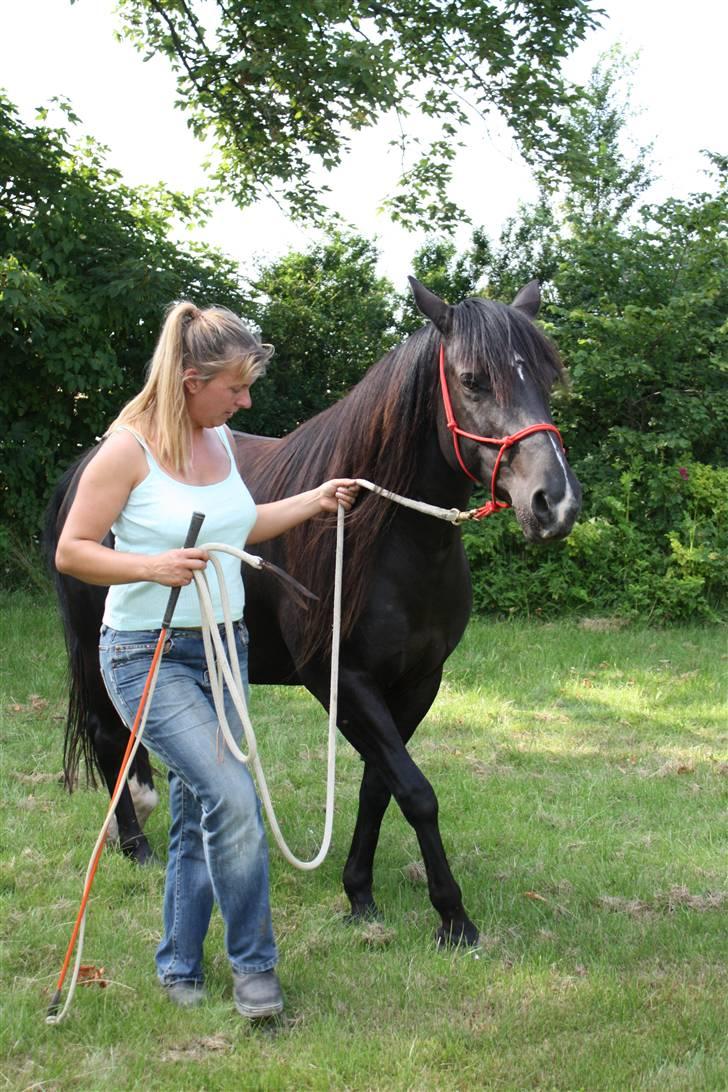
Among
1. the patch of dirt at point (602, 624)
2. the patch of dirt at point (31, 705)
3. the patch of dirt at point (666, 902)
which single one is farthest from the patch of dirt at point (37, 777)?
the patch of dirt at point (602, 624)

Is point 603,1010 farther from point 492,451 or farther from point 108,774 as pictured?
point 108,774

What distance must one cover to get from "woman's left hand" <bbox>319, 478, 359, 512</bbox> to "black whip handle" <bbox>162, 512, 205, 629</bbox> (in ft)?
2.07

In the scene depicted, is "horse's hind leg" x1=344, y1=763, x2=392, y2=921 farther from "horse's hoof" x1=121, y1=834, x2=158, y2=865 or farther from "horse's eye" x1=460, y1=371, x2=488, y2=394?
"horse's eye" x1=460, y1=371, x2=488, y2=394

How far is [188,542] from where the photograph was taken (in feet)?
9.78

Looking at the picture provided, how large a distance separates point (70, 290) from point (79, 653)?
6010 millimetres

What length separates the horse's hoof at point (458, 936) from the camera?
374 centimetres

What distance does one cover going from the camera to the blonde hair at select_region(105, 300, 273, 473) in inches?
118

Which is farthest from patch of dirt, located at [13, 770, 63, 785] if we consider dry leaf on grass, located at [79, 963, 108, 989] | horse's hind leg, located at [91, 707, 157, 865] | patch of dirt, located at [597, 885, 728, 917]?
patch of dirt, located at [597, 885, 728, 917]

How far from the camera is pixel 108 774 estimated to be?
16.4 feet

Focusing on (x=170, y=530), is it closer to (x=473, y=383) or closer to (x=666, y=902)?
(x=473, y=383)

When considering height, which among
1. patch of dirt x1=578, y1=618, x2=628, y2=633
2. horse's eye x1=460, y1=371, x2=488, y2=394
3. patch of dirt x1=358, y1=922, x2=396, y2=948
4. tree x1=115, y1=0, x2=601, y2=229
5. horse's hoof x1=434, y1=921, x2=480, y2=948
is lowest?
patch of dirt x1=358, y1=922, x2=396, y2=948

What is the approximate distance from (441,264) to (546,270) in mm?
1387

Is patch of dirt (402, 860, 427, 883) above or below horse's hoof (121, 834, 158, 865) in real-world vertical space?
above

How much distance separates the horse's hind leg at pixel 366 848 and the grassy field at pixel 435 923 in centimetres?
13
